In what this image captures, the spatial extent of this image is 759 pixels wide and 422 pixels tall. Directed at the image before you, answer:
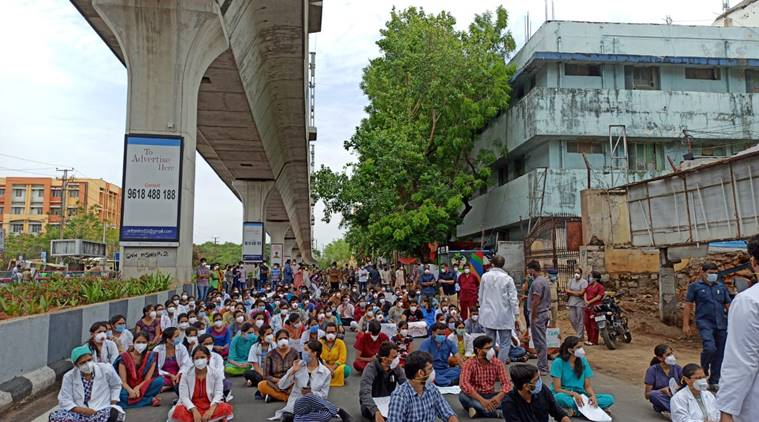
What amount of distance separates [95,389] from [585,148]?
73.5ft

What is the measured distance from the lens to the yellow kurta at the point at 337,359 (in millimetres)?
8500

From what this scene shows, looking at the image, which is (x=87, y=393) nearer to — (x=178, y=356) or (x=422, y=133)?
(x=178, y=356)

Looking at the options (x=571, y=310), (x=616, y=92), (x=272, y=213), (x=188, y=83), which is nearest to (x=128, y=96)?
(x=188, y=83)

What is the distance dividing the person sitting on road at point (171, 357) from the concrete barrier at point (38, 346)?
1407 millimetres

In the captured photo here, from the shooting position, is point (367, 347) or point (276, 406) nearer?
point (276, 406)

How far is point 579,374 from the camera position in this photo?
6.63m

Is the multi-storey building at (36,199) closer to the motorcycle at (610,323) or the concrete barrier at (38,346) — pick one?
the concrete barrier at (38,346)

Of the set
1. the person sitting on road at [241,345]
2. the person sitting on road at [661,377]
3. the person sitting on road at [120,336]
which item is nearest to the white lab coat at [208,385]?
the person sitting on road at [120,336]

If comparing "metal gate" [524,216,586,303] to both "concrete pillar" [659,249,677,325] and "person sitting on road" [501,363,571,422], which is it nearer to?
"concrete pillar" [659,249,677,325]

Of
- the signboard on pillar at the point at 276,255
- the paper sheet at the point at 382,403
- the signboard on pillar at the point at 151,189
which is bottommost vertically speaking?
the paper sheet at the point at 382,403

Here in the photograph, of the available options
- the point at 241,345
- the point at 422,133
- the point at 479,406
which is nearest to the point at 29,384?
the point at 241,345

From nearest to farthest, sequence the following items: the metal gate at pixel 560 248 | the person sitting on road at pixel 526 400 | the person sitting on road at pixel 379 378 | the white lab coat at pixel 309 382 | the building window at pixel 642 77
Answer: the person sitting on road at pixel 526 400
the person sitting on road at pixel 379 378
the white lab coat at pixel 309 382
the metal gate at pixel 560 248
the building window at pixel 642 77

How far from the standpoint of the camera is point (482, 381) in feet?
21.8

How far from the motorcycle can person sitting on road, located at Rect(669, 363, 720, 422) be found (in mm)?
5665
